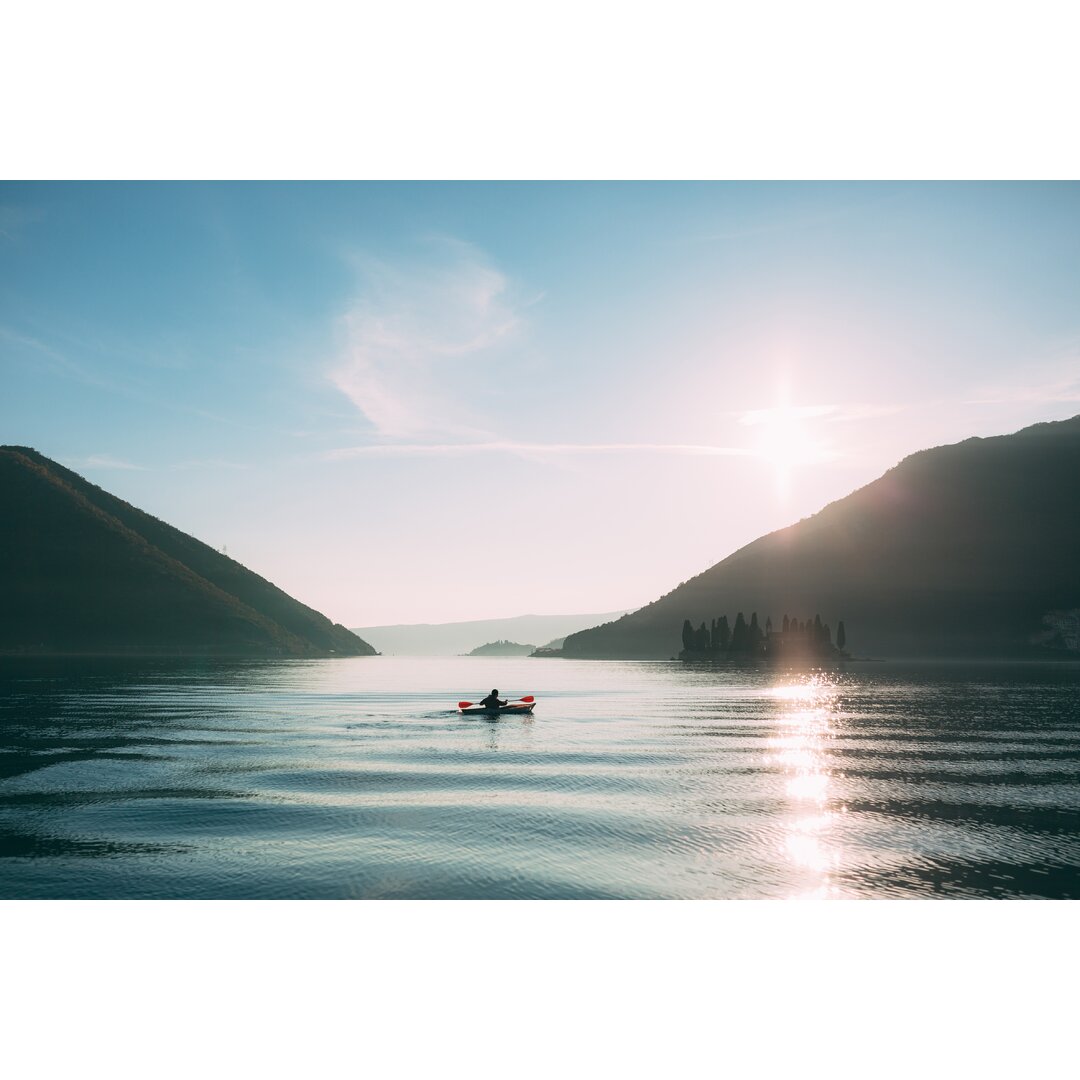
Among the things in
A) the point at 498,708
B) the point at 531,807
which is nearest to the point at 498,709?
the point at 498,708

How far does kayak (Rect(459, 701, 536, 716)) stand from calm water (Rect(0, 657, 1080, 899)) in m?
4.52

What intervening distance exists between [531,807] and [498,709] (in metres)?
45.8

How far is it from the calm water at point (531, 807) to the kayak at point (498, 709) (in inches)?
178

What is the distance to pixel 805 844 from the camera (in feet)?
89.7

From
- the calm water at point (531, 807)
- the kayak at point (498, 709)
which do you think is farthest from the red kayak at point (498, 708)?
the calm water at point (531, 807)

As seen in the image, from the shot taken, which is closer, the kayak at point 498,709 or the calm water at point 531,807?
the calm water at point 531,807

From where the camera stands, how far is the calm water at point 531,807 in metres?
23.3

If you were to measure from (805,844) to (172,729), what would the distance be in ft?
169

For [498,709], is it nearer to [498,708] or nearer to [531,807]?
[498,708]

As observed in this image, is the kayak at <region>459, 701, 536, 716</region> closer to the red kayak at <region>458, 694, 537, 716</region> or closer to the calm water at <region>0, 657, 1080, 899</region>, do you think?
the red kayak at <region>458, 694, 537, 716</region>

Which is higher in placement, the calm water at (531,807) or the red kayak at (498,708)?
the red kayak at (498,708)

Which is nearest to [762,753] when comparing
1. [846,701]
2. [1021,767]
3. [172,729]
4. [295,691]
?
[1021,767]

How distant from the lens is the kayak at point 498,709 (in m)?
77.8

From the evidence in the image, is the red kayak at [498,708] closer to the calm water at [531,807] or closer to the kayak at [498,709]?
the kayak at [498,709]
